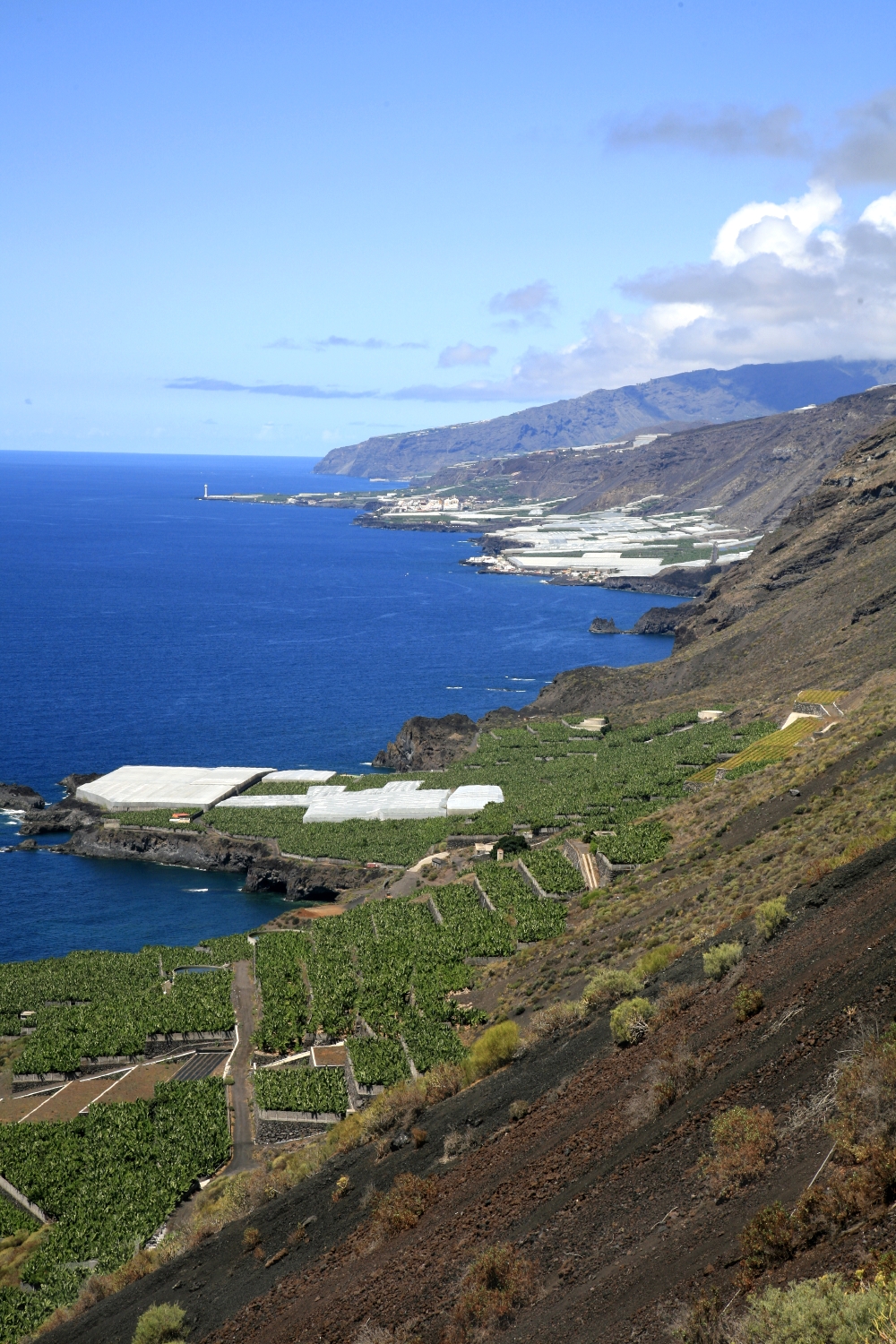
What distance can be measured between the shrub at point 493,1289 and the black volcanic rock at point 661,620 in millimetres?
120542

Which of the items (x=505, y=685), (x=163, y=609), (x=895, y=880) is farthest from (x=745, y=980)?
(x=163, y=609)

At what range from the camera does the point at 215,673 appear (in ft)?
344

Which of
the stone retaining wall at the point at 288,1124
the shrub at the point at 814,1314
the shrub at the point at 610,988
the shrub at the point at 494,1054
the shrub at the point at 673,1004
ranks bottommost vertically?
the stone retaining wall at the point at 288,1124

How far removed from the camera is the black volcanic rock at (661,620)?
5177 inches

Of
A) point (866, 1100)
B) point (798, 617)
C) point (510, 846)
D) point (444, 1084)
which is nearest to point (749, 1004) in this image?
point (866, 1100)

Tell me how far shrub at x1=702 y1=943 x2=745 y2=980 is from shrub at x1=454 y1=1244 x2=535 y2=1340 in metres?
6.94

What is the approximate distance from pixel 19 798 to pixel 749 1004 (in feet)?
197

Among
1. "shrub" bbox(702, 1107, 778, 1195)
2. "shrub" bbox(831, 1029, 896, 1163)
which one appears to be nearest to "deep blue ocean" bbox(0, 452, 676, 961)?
"shrub" bbox(702, 1107, 778, 1195)

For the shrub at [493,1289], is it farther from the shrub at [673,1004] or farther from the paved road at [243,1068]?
the paved road at [243,1068]

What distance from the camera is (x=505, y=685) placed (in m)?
102

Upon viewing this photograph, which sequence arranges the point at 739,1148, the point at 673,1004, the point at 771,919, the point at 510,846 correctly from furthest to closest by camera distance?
the point at 510,846 → the point at 771,919 → the point at 673,1004 → the point at 739,1148

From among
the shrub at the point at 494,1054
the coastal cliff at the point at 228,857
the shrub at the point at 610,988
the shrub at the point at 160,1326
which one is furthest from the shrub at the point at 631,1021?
the coastal cliff at the point at 228,857

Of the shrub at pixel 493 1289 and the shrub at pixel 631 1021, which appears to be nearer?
the shrub at pixel 493 1289

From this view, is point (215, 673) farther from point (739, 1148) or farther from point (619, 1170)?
point (739, 1148)
